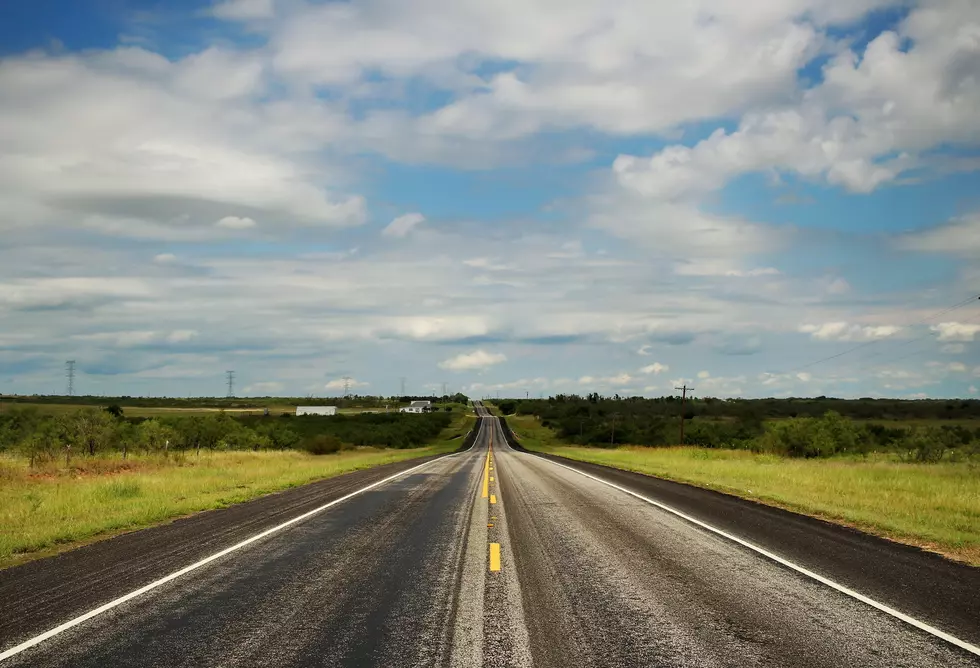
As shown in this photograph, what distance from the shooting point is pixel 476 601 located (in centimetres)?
735

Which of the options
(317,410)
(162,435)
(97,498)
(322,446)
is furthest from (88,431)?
(317,410)

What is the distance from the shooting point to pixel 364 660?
552 centimetres

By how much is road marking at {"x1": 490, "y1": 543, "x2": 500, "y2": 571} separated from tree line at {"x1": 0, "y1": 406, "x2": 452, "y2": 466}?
24739mm

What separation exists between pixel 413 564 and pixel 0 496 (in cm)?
1509

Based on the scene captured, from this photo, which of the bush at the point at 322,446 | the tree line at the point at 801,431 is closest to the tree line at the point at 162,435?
the bush at the point at 322,446

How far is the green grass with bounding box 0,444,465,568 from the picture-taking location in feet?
39.2

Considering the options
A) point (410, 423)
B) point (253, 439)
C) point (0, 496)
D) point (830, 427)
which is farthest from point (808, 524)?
point (410, 423)

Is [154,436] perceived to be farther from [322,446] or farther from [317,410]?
[317,410]

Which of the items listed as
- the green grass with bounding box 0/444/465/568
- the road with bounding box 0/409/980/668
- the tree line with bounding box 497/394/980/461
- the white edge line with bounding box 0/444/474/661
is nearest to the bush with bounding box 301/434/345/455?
the tree line with bounding box 497/394/980/461

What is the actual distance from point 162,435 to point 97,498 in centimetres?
3818

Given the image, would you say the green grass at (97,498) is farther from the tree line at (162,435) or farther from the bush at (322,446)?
the bush at (322,446)

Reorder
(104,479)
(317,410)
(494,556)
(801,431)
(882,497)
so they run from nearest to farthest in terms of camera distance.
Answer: (494,556) → (882,497) → (104,479) → (801,431) → (317,410)

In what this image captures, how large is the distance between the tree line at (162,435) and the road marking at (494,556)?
24739mm

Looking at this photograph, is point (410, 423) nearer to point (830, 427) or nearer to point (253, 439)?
point (253, 439)
